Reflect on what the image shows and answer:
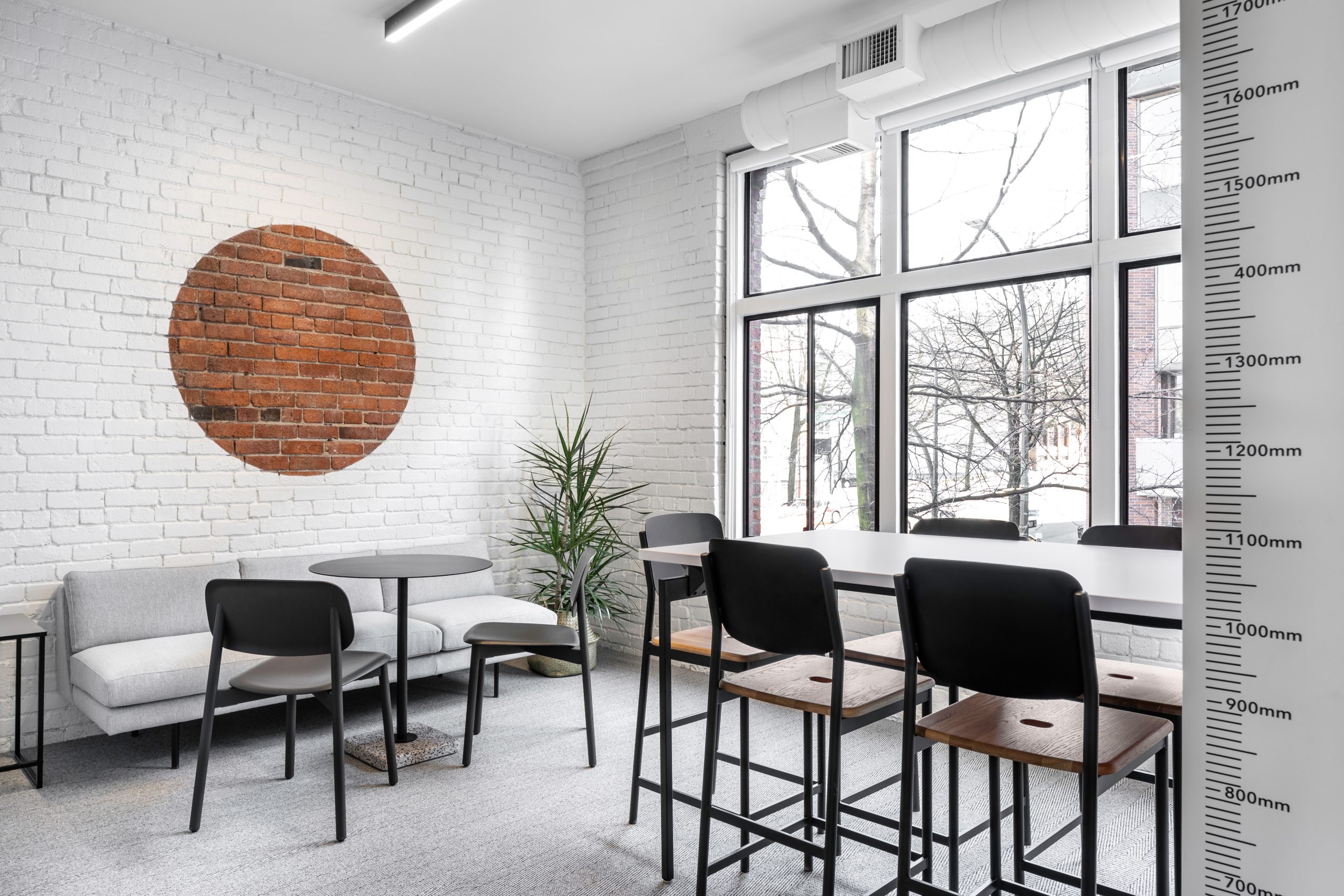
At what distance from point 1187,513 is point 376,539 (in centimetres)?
463

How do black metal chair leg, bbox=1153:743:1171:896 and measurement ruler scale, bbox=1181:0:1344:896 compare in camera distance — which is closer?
measurement ruler scale, bbox=1181:0:1344:896

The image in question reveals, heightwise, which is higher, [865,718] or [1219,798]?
[1219,798]

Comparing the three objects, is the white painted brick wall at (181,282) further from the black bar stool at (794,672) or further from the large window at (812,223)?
the black bar stool at (794,672)

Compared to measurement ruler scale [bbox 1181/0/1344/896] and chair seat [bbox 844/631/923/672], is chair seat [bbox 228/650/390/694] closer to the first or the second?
chair seat [bbox 844/631/923/672]

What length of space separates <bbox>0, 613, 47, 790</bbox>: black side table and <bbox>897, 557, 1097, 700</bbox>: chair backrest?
3.17 m

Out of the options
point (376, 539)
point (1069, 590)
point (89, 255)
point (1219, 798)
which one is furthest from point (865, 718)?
point (89, 255)

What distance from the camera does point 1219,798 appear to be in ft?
2.02

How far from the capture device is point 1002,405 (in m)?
4.05

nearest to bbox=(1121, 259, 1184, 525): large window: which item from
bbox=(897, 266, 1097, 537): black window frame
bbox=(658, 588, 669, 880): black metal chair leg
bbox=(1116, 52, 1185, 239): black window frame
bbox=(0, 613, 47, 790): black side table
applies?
bbox=(1116, 52, 1185, 239): black window frame

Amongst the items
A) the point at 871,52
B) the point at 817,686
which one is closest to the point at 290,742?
the point at 817,686

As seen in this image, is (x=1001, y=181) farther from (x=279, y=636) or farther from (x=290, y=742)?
(x=290, y=742)

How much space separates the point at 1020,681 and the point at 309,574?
3.64 meters

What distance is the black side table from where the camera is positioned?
318cm

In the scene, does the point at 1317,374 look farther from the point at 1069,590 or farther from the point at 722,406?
the point at 722,406
